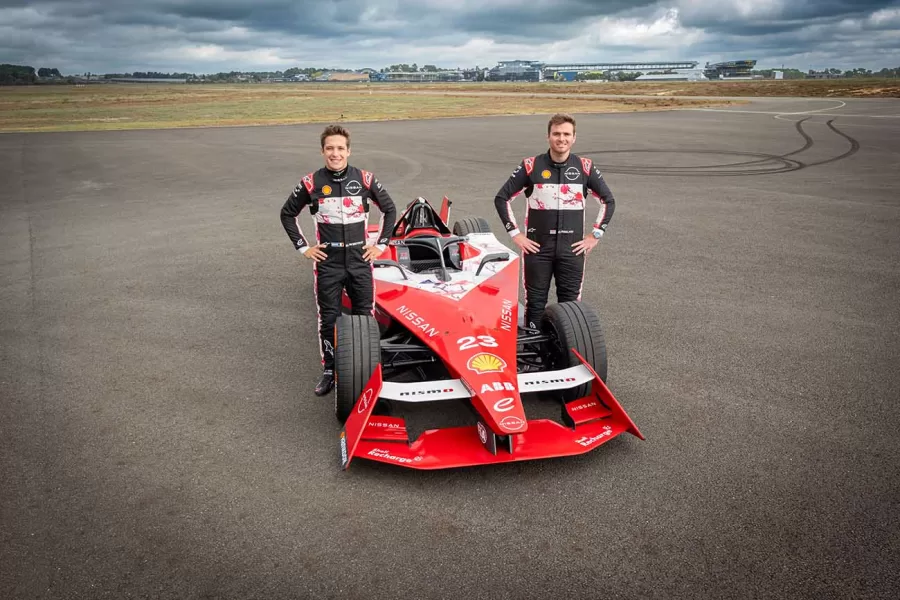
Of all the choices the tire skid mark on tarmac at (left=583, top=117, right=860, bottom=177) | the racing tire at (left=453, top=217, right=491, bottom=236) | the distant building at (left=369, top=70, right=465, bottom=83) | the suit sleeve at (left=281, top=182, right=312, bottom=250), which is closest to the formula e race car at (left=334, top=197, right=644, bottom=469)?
the suit sleeve at (left=281, top=182, right=312, bottom=250)

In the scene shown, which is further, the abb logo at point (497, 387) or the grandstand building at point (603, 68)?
the grandstand building at point (603, 68)

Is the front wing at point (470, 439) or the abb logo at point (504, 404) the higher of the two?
the abb logo at point (504, 404)

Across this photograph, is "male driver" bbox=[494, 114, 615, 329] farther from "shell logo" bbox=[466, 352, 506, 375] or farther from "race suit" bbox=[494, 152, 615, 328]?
"shell logo" bbox=[466, 352, 506, 375]

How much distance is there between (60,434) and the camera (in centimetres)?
445

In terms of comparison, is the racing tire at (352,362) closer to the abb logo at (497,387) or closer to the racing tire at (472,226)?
the abb logo at (497,387)

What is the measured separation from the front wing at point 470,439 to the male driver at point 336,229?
1.22 meters

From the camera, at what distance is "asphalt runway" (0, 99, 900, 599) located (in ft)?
10.5

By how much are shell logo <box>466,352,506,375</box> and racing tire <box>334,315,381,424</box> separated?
67cm

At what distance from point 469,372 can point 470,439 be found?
1.49 ft

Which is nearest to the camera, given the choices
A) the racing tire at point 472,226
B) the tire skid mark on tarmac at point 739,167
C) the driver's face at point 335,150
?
the driver's face at point 335,150

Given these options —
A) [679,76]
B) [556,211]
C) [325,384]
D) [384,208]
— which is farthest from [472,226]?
[679,76]

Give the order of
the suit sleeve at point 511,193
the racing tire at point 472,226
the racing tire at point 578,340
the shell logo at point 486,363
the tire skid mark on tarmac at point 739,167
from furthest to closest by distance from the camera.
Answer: the tire skid mark on tarmac at point 739,167, the racing tire at point 472,226, the suit sleeve at point 511,193, the racing tire at point 578,340, the shell logo at point 486,363

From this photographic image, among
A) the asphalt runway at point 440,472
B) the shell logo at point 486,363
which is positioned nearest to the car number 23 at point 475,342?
the shell logo at point 486,363

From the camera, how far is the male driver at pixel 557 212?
5.45 meters
